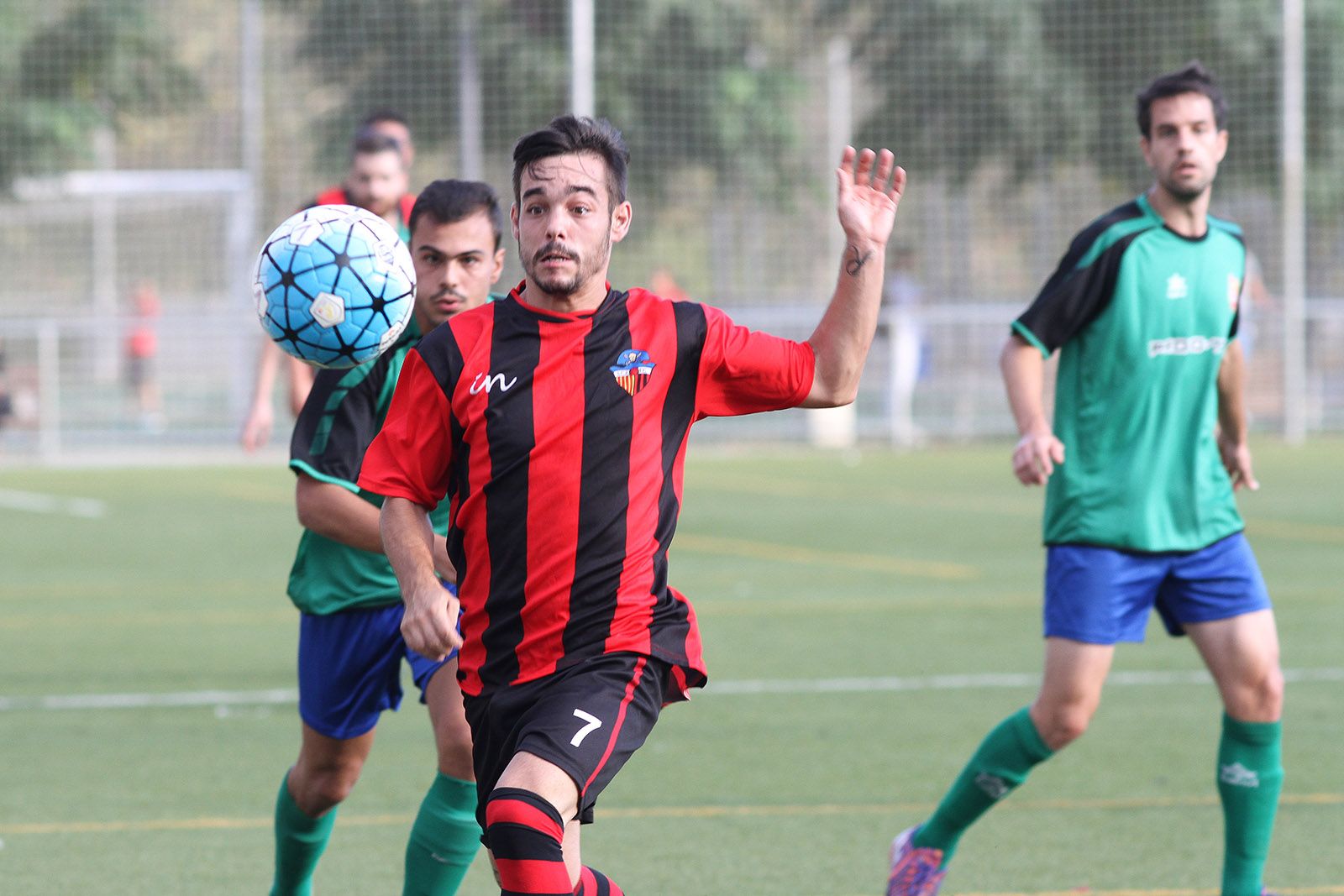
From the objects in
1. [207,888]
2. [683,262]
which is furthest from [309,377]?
[683,262]

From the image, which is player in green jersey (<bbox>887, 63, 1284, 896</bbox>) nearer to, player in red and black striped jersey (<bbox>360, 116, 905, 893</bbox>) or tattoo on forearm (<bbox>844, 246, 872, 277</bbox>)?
tattoo on forearm (<bbox>844, 246, 872, 277</bbox>)

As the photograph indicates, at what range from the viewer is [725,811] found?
5688 millimetres

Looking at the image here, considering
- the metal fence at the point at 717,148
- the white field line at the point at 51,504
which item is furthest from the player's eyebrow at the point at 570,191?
the metal fence at the point at 717,148

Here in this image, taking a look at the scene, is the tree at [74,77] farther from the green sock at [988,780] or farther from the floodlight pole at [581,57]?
the green sock at [988,780]

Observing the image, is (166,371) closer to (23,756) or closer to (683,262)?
(683,262)

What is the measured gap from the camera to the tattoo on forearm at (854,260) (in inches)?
141

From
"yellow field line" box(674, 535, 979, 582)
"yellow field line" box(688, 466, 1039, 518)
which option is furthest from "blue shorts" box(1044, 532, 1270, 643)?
"yellow field line" box(688, 466, 1039, 518)

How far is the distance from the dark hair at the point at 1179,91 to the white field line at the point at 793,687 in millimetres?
3188

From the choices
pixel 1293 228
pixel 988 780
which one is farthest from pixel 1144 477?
pixel 1293 228

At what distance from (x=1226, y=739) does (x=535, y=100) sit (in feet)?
59.0

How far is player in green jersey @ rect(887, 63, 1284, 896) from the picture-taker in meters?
4.76

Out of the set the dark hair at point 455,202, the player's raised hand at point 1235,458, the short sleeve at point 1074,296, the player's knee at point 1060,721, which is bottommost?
the player's knee at point 1060,721

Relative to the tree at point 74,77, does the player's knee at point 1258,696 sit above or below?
below

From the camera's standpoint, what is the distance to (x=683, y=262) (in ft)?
79.0
